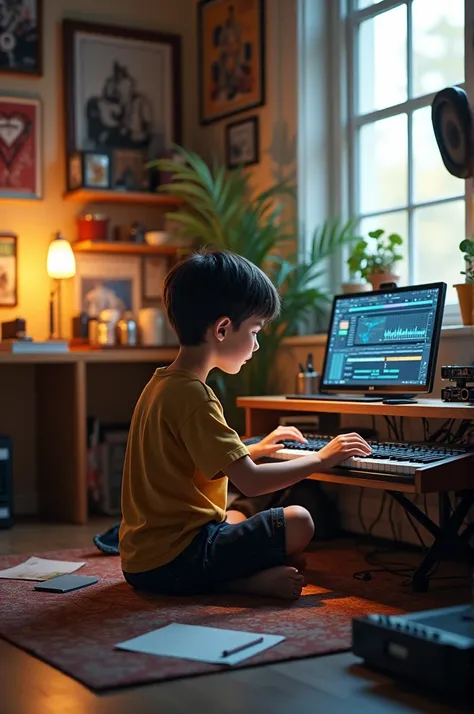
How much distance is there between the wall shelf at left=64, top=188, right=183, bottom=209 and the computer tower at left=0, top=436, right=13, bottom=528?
1.20 meters

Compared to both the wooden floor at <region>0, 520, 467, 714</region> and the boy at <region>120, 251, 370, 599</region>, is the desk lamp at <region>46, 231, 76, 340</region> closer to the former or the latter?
the boy at <region>120, 251, 370, 599</region>

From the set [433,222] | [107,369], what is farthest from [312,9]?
[107,369]

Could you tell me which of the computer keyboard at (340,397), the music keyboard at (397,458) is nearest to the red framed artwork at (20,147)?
the computer keyboard at (340,397)

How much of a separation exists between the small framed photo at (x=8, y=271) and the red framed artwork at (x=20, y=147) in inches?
8.4

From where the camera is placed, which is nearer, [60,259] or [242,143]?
[60,259]

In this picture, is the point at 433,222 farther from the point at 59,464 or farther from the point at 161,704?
the point at 161,704

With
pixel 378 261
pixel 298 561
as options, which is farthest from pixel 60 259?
pixel 298 561

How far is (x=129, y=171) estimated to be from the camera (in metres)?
5.19

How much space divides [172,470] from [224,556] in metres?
0.27

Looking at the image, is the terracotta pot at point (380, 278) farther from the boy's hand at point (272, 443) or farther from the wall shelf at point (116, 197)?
the wall shelf at point (116, 197)

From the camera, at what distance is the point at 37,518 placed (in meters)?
4.94

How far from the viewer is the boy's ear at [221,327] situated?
294 cm

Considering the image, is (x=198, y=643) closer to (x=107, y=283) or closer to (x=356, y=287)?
(x=356, y=287)

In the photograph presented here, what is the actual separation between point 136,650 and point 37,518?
2637 mm
